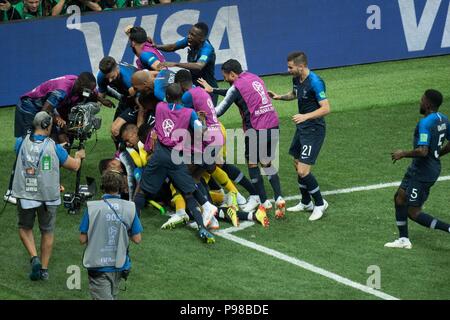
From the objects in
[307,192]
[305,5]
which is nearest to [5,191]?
[307,192]

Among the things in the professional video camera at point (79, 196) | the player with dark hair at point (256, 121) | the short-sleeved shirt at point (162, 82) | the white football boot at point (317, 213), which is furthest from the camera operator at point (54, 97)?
the white football boot at point (317, 213)

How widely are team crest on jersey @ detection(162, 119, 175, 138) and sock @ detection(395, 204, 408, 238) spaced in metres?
3.04

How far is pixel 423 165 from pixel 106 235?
439cm

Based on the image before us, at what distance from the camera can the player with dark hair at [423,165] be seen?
13.4m

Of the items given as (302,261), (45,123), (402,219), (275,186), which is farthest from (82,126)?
(402,219)

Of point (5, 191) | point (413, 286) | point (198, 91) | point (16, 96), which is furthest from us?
point (16, 96)

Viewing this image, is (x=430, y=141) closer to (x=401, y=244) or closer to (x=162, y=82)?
(x=401, y=244)

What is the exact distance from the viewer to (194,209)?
1420cm

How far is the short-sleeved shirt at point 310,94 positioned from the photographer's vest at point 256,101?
0.46m

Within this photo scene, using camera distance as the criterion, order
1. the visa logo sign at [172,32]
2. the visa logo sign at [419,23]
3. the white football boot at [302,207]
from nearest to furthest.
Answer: the white football boot at [302,207]
the visa logo sign at [172,32]
the visa logo sign at [419,23]

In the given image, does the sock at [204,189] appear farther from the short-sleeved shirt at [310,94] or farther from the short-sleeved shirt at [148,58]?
the short-sleeved shirt at [148,58]

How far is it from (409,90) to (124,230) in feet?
38.2
